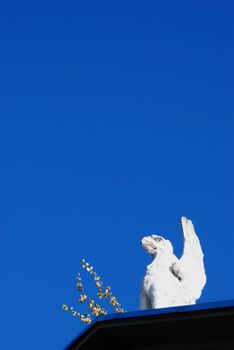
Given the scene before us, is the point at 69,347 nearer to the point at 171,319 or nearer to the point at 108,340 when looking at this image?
the point at 108,340

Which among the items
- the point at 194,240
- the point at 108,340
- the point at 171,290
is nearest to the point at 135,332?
the point at 108,340

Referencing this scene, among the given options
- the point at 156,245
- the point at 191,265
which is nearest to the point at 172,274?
the point at 191,265

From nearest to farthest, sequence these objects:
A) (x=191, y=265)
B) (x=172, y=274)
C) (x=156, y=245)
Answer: (x=172, y=274), (x=191, y=265), (x=156, y=245)

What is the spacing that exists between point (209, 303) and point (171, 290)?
502 centimetres

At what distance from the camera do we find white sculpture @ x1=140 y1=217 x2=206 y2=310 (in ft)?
47.2

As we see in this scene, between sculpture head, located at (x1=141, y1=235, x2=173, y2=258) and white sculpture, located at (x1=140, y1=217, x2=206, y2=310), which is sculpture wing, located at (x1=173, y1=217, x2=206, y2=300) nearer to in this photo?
white sculpture, located at (x1=140, y1=217, x2=206, y2=310)

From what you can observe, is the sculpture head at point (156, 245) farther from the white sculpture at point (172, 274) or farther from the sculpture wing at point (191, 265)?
the sculpture wing at point (191, 265)

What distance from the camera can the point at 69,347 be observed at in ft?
33.5

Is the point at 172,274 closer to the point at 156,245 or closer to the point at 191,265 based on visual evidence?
the point at 191,265

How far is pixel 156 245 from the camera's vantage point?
600 inches

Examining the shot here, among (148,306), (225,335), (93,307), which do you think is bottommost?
(225,335)

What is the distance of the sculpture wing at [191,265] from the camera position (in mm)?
14664

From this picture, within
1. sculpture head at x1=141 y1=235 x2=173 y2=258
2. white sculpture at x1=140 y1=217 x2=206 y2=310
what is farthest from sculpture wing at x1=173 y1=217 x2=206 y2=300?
sculpture head at x1=141 y1=235 x2=173 y2=258

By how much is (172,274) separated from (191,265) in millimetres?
342
